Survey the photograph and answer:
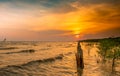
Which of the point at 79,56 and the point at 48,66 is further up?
the point at 79,56

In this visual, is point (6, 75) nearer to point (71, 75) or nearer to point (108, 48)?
point (71, 75)

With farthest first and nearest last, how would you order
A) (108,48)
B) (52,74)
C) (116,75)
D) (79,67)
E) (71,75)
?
(108,48)
(79,67)
(52,74)
(71,75)
(116,75)

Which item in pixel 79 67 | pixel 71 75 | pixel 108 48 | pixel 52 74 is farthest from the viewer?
pixel 108 48

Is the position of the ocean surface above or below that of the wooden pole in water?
below

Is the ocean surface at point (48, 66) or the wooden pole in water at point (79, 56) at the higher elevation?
the wooden pole in water at point (79, 56)

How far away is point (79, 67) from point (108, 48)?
9.17 meters

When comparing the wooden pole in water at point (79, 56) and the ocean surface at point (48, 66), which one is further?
the ocean surface at point (48, 66)

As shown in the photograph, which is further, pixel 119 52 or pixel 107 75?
pixel 119 52

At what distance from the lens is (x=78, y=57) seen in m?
24.3

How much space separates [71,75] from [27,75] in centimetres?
567

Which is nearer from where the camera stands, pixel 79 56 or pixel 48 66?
pixel 79 56

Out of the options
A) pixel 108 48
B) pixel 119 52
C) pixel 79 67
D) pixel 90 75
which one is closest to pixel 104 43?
pixel 108 48

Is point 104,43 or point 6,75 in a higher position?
point 104,43

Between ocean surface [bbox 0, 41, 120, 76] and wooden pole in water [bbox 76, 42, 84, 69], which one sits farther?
ocean surface [bbox 0, 41, 120, 76]
